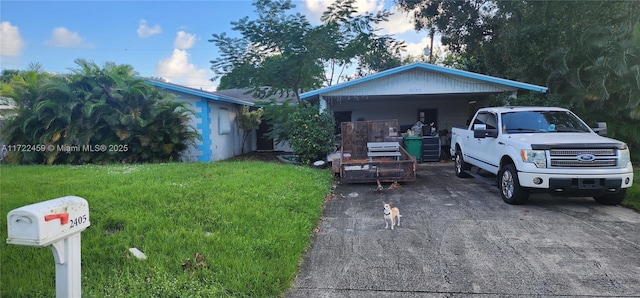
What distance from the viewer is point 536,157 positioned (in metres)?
5.82

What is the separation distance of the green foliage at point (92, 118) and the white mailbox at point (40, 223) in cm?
1008

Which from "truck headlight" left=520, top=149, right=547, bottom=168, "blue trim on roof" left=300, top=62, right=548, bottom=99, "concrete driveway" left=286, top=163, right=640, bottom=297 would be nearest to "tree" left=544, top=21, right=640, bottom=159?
"blue trim on roof" left=300, top=62, right=548, bottom=99

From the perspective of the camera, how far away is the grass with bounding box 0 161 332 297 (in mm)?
3266

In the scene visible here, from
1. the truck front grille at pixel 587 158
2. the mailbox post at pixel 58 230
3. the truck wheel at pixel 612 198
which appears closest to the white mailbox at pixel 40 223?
the mailbox post at pixel 58 230

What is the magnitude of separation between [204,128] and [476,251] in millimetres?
10623

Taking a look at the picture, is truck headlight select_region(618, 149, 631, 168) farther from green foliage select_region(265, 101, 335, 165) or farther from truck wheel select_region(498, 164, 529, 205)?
green foliage select_region(265, 101, 335, 165)

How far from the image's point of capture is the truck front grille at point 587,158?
5652 millimetres

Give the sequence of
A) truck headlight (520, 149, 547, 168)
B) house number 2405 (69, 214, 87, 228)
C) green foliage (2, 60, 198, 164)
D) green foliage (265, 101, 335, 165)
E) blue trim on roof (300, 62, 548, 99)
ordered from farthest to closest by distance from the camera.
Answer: green foliage (2, 60, 198, 164) < green foliage (265, 101, 335, 165) < blue trim on roof (300, 62, 548, 99) < truck headlight (520, 149, 547, 168) < house number 2405 (69, 214, 87, 228)

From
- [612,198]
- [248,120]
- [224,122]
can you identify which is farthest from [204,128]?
[612,198]

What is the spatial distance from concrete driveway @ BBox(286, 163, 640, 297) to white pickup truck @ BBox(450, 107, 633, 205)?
0.42m

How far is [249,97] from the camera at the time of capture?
19.7m

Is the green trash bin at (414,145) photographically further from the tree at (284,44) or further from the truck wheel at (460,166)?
the tree at (284,44)

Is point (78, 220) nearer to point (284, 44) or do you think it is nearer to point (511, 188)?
point (511, 188)

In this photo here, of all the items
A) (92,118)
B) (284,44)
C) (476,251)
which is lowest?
(476,251)
